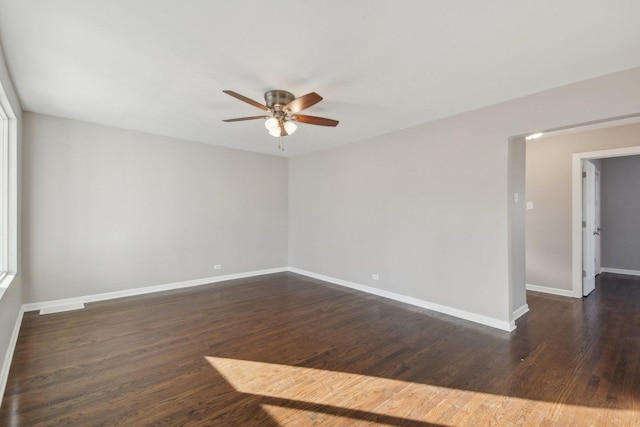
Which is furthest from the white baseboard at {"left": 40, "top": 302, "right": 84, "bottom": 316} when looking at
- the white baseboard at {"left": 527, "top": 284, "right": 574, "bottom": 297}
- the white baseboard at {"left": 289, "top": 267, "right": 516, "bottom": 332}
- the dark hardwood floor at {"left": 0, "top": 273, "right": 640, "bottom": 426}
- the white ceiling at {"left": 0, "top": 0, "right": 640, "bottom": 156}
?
the white baseboard at {"left": 527, "top": 284, "right": 574, "bottom": 297}

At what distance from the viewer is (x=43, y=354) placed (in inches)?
102

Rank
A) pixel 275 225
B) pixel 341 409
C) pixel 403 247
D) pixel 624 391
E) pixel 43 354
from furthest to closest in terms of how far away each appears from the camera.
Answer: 1. pixel 275 225
2. pixel 403 247
3. pixel 43 354
4. pixel 624 391
5. pixel 341 409

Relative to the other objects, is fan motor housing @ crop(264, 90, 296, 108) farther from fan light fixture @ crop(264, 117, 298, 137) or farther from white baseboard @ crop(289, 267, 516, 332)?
white baseboard @ crop(289, 267, 516, 332)

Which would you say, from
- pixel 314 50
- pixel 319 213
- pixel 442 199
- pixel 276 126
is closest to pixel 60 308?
pixel 276 126

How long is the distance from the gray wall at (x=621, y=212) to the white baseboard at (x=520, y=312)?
13.8 ft

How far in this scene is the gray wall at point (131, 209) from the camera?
3783 mm

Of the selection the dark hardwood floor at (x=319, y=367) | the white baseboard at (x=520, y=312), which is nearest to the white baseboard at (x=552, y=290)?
the dark hardwood floor at (x=319, y=367)

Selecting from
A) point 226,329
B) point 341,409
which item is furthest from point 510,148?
point 226,329

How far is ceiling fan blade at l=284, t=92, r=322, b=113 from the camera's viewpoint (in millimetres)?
2418

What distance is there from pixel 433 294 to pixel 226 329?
271cm

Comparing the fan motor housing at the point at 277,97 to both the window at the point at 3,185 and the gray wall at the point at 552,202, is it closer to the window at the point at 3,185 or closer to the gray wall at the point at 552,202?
the window at the point at 3,185

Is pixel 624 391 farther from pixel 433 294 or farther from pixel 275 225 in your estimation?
pixel 275 225

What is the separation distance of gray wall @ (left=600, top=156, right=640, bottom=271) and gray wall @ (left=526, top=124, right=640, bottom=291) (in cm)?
294

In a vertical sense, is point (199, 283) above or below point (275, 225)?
below
